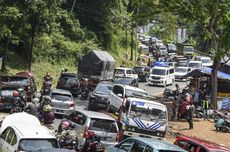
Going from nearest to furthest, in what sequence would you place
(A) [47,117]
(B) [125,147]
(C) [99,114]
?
(B) [125,147] → (C) [99,114] → (A) [47,117]

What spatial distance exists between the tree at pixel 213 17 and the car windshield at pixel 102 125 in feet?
49.9

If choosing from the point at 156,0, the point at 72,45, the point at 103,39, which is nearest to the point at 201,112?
the point at 156,0

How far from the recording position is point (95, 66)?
43000 mm

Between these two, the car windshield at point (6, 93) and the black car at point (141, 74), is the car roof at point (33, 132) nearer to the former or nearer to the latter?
the car windshield at point (6, 93)

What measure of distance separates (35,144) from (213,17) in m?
22.4

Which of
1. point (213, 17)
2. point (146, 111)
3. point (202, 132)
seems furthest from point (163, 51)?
point (146, 111)

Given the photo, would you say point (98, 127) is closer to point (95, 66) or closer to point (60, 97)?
point (60, 97)

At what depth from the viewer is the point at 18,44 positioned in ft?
159

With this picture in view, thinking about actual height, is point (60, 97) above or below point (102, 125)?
below

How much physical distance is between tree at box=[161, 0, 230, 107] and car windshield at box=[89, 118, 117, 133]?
49.9 ft

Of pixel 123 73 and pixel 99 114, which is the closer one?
pixel 99 114

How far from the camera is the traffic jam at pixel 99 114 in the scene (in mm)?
15453

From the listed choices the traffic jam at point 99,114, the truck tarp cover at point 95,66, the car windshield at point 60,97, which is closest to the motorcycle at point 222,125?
the traffic jam at point 99,114

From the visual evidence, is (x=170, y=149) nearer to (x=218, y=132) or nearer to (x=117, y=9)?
(x=218, y=132)
